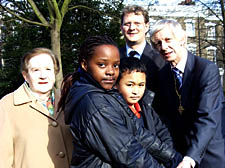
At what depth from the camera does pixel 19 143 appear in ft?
8.68

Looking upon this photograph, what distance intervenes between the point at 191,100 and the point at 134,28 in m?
1.24

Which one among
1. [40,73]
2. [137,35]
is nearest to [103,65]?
[40,73]

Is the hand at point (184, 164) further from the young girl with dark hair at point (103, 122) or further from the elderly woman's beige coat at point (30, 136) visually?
the elderly woman's beige coat at point (30, 136)

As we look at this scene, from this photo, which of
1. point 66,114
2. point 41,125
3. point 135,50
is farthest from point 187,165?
point 135,50

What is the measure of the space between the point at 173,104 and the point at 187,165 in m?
0.78

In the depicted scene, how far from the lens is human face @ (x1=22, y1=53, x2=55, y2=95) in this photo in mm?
2730

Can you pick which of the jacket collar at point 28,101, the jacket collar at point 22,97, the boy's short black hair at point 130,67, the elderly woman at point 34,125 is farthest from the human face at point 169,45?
the jacket collar at point 22,97

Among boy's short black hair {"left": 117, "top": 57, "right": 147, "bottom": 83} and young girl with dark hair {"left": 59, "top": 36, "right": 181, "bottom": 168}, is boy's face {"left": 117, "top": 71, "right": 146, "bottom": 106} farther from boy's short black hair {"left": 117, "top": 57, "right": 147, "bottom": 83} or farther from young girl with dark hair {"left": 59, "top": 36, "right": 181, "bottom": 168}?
young girl with dark hair {"left": 59, "top": 36, "right": 181, "bottom": 168}

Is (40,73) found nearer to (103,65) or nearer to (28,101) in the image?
(28,101)

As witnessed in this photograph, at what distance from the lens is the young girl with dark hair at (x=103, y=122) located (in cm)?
184

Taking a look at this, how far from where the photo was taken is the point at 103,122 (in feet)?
6.05

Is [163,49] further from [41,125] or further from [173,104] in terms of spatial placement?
Result: [41,125]

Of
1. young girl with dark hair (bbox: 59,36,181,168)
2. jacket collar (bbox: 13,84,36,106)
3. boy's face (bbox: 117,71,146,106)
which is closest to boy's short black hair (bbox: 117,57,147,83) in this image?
boy's face (bbox: 117,71,146,106)

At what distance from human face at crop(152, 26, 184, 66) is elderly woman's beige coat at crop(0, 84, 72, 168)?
127 centimetres
